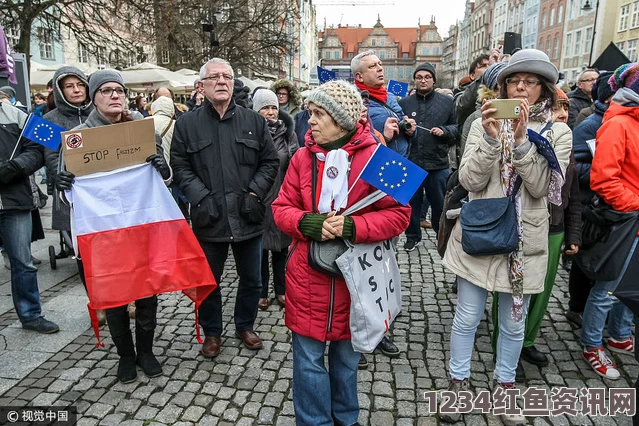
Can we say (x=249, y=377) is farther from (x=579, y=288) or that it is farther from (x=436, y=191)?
(x=436, y=191)

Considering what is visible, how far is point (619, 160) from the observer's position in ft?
10.7

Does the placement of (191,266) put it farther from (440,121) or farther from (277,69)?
(277,69)

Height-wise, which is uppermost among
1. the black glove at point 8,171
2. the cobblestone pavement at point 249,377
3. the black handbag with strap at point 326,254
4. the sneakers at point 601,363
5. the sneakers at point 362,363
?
the black glove at point 8,171

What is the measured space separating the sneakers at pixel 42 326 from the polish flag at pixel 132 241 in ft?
4.08

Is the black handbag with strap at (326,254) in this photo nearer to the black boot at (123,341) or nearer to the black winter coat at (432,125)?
the black boot at (123,341)

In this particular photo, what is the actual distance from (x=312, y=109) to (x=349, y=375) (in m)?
1.51

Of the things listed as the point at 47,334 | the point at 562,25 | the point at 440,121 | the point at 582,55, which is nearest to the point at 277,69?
the point at 440,121

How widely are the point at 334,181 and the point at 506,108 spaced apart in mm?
974

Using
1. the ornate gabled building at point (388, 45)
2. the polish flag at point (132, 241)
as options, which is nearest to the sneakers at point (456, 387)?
the polish flag at point (132, 241)

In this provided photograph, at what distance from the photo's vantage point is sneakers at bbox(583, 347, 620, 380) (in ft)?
11.6

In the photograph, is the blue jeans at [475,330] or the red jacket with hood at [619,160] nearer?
the blue jeans at [475,330]

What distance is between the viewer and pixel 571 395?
10.7 ft

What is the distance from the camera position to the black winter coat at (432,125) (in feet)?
20.3

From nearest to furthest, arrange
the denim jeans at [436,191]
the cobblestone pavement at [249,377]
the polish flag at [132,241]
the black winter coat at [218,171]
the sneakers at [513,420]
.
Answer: the sneakers at [513,420]
the cobblestone pavement at [249,377]
the polish flag at [132,241]
the black winter coat at [218,171]
the denim jeans at [436,191]
